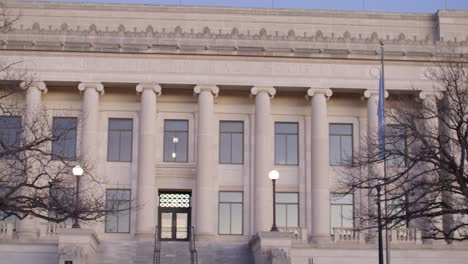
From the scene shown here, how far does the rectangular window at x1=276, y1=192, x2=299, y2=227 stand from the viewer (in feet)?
182

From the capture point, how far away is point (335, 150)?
5669 centimetres

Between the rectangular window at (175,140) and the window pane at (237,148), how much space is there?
2694 mm

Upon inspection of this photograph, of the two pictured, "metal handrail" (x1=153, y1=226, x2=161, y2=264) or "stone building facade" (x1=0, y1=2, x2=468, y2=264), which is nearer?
"metal handrail" (x1=153, y1=226, x2=161, y2=264)

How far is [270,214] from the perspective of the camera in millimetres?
53812

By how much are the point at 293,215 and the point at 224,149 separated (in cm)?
544

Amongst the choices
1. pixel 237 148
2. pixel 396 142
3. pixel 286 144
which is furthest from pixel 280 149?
pixel 396 142

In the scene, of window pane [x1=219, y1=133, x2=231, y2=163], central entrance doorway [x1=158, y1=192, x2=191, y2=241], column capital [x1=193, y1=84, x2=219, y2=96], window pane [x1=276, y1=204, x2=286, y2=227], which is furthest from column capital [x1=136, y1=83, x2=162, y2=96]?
window pane [x1=276, y1=204, x2=286, y2=227]

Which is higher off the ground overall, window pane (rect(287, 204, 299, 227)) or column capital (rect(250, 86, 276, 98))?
column capital (rect(250, 86, 276, 98))

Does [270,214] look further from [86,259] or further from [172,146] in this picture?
[86,259]

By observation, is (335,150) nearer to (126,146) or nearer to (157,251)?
(126,146)

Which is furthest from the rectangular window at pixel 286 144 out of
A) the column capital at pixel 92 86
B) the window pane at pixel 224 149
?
the column capital at pixel 92 86

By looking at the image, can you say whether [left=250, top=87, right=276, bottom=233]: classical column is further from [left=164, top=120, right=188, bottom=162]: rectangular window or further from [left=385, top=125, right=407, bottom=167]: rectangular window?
[left=385, top=125, right=407, bottom=167]: rectangular window

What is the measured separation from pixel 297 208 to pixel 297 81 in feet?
23.7

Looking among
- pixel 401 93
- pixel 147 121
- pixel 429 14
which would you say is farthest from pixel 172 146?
pixel 429 14
